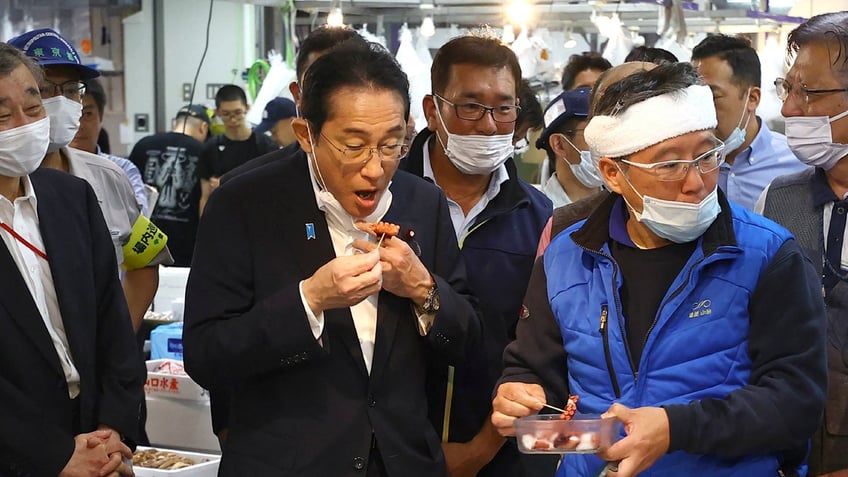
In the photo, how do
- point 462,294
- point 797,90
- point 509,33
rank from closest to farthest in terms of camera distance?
point 462,294
point 797,90
point 509,33

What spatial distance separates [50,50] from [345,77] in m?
1.65

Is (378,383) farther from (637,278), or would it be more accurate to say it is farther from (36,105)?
(36,105)

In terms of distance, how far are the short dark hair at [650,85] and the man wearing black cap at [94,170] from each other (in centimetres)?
185

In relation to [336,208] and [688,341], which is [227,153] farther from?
[688,341]

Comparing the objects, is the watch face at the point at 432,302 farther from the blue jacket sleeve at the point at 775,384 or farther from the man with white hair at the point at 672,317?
the blue jacket sleeve at the point at 775,384

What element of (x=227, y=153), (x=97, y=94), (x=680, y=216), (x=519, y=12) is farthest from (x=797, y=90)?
(x=227, y=153)

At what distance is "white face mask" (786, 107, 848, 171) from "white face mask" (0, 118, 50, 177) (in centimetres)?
198

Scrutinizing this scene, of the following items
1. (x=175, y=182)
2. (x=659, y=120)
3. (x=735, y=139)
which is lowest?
(x=175, y=182)

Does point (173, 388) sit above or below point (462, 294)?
below

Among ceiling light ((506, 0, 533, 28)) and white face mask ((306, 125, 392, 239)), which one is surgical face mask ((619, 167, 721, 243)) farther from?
ceiling light ((506, 0, 533, 28))

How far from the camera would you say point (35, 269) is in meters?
2.56

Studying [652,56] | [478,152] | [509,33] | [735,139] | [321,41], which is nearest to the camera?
[478,152]

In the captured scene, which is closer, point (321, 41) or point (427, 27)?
point (321, 41)

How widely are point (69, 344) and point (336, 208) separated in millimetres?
784
